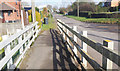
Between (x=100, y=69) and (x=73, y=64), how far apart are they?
204cm

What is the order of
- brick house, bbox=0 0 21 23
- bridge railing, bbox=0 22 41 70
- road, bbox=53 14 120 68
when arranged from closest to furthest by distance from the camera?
bridge railing, bbox=0 22 41 70
brick house, bbox=0 0 21 23
road, bbox=53 14 120 68

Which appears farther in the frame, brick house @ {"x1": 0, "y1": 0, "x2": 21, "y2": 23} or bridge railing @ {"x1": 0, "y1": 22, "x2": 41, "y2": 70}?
brick house @ {"x1": 0, "y1": 0, "x2": 21, "y2": 23}

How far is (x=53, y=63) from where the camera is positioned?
4.22 meters

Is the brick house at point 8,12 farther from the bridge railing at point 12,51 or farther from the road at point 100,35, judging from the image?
the road at point 100,35

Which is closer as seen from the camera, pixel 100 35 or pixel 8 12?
pixel 8 12

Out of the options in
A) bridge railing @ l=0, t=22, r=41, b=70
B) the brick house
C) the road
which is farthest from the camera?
the road

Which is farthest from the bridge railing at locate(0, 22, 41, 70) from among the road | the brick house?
the road

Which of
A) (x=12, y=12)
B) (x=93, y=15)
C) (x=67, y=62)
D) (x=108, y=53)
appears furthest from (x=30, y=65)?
(x=93, y=15)

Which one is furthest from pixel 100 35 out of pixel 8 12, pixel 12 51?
pixel 12 51

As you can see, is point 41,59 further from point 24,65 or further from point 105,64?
point 105,64

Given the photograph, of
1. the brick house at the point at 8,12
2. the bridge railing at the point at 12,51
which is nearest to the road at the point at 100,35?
the bridge railing at the point at 12,51

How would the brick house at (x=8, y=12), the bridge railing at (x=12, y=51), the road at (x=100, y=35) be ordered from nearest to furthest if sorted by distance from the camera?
the bridge railing at (x=12, y=51)
the brick house at (x=8, y=12)
the road at (x=100, y=35)

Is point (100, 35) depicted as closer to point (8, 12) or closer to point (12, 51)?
point (8, 12)

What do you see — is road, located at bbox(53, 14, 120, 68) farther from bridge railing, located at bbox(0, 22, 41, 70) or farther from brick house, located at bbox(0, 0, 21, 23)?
brick house, located at bbox(0, 0, 21, 23)
